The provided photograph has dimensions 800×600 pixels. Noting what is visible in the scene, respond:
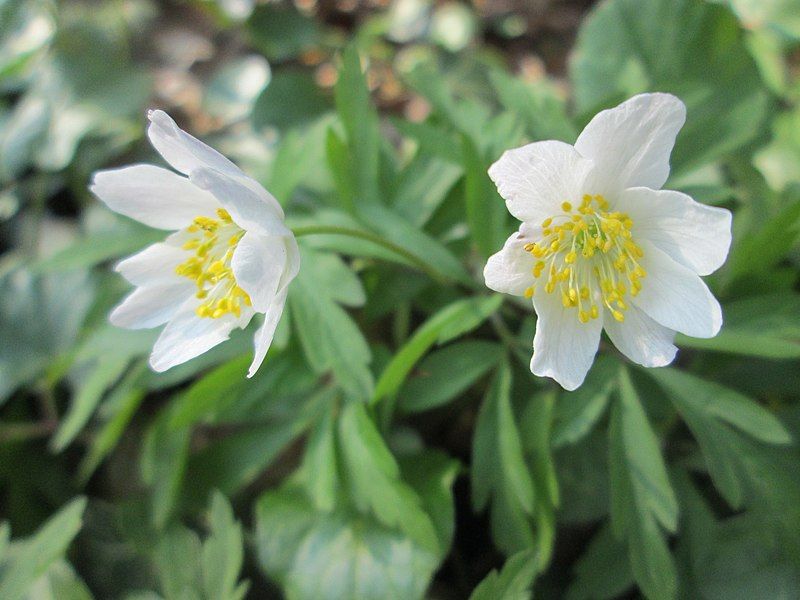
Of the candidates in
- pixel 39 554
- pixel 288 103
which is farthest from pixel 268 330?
pixel 288 103

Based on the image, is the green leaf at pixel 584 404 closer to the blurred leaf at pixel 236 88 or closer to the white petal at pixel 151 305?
the white petal at pixel 151 305

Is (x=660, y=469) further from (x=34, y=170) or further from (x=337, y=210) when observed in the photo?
(x=34, y=170)

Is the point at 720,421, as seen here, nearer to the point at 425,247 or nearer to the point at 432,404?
the point at 432,404

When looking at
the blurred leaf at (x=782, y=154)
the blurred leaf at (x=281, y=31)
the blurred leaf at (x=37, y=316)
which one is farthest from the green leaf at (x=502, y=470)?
the blurred leaf at (x=281, y=31)

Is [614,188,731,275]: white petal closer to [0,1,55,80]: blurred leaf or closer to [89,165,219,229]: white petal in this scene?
[89,165,219,229]: white petal

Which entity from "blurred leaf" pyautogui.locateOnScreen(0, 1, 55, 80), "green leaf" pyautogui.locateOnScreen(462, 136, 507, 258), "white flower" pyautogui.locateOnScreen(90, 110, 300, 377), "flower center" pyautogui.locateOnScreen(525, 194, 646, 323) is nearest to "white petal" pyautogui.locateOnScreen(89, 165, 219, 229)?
"white flower" pyautogui.locateOnScreen(90, 110, 300, 377)
